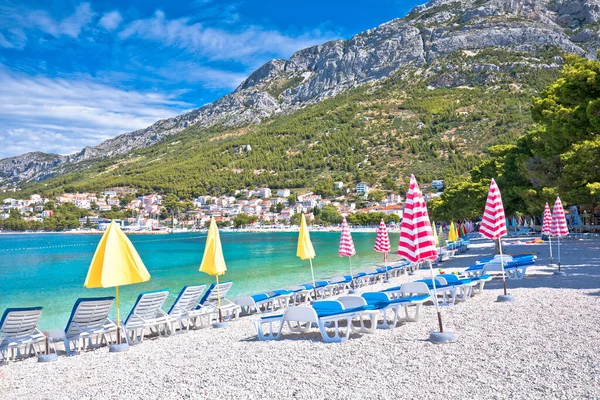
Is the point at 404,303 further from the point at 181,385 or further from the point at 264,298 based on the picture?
the point at 264,298

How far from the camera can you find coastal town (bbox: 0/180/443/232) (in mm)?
135375

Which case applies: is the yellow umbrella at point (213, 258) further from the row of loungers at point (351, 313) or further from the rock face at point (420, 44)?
the rock face at point (420, 44)

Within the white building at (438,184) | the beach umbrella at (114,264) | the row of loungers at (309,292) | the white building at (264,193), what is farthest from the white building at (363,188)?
the beach umbrella at (114,264)

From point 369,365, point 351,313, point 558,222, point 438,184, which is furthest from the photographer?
point 438,184

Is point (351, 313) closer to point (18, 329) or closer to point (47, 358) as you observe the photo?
point (47, 358)

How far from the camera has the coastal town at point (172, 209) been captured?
13538 cm

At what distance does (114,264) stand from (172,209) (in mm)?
139062

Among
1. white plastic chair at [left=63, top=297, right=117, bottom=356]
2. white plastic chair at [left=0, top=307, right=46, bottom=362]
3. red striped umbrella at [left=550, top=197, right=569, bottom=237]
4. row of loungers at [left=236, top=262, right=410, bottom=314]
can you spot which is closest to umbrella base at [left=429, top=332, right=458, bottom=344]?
white plastic chair at [left=63, top=297, right=117, bottom=356]

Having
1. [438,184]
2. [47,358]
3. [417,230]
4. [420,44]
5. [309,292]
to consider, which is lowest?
[309,292]

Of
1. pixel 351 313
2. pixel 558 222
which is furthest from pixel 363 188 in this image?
pixel 351 313

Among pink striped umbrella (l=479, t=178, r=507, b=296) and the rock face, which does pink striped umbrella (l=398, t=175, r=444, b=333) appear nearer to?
pink striped umbrella (l=479, t=178, r=507, b=296)

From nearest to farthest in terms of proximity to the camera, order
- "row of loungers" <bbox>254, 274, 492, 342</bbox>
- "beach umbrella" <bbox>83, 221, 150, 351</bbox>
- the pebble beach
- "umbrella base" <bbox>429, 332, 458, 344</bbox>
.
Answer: the pebble beach
"umbrella base" <bbox>429, 332, 458, 344</bbox>
"row of loungers" <bbox>254, 274, 492, 342</bbox>
"beach umbrella" <bbox>83, 221, 150, 351</bbox>

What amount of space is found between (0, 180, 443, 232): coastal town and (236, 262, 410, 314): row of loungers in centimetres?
10988

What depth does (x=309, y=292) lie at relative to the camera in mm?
12945
